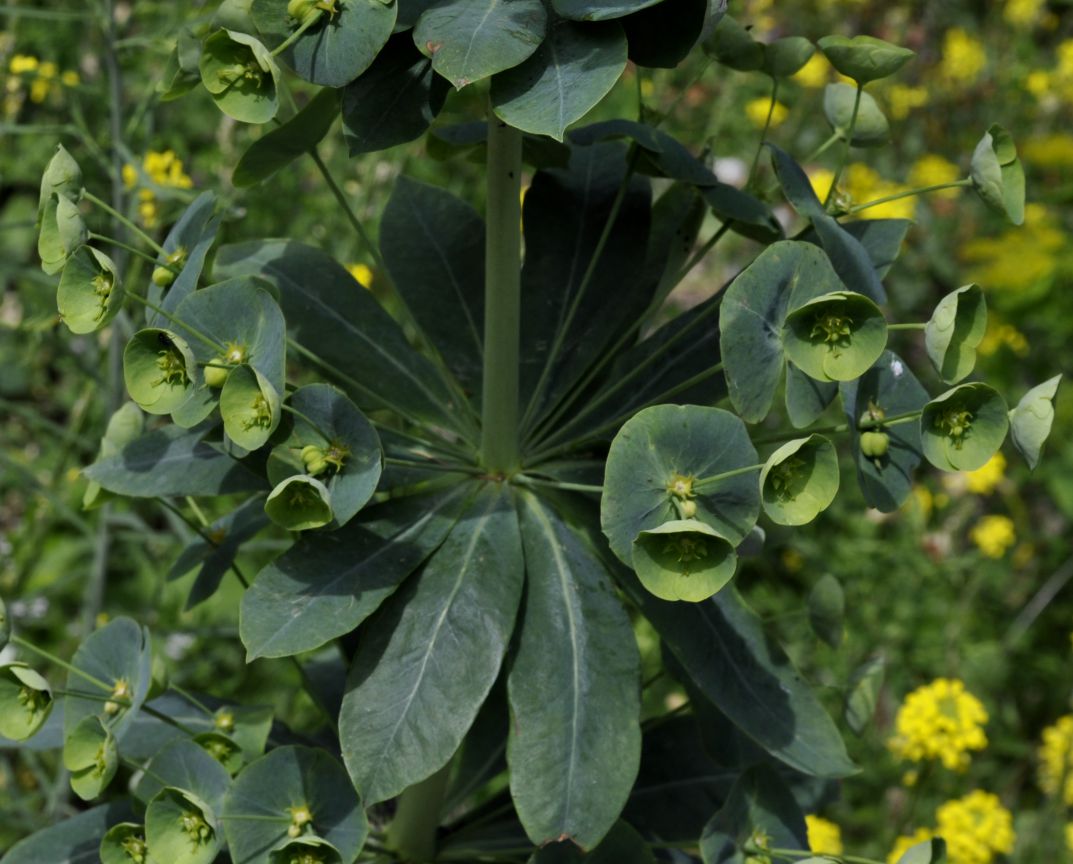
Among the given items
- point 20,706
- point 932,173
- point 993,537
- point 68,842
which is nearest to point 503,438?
point 20,706

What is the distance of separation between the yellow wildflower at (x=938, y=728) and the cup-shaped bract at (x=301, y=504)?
158 centimetres

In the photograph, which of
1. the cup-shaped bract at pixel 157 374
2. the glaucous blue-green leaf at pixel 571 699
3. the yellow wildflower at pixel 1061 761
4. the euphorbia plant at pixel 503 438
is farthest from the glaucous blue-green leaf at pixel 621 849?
→ the yellow wildflower at pixel 1061 761

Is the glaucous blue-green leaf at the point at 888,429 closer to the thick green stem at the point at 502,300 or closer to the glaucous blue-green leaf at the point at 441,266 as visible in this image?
the thick green stem at the point at 502,300

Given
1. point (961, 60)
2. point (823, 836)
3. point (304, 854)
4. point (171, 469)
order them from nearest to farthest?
point (304, 854)
point (171, 469)
point (823, 836)
point (961, 60)

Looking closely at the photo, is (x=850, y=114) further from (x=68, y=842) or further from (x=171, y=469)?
(x=68, y=842)

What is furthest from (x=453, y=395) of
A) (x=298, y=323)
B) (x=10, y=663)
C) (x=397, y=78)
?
(x=10, y=663)

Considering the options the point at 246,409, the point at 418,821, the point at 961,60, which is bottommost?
the point at 961,60

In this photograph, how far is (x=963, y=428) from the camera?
1.27 m

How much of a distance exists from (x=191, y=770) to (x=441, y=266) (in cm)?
74

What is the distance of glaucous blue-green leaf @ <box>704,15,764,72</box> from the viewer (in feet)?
4.96

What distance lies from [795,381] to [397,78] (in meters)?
0.51

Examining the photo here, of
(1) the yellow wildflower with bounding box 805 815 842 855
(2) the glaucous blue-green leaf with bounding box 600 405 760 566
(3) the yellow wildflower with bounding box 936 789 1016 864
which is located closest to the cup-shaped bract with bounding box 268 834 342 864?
(2) the glaucous blue-green leaf with bounding box 600 405 760 566

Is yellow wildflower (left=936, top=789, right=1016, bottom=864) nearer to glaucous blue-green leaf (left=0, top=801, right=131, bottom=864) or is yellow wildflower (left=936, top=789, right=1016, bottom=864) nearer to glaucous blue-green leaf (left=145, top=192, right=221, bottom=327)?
glaucous blue-green leaf (left=0, top=801, right=131, bottom=864)

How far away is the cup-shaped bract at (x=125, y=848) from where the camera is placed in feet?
4.60
